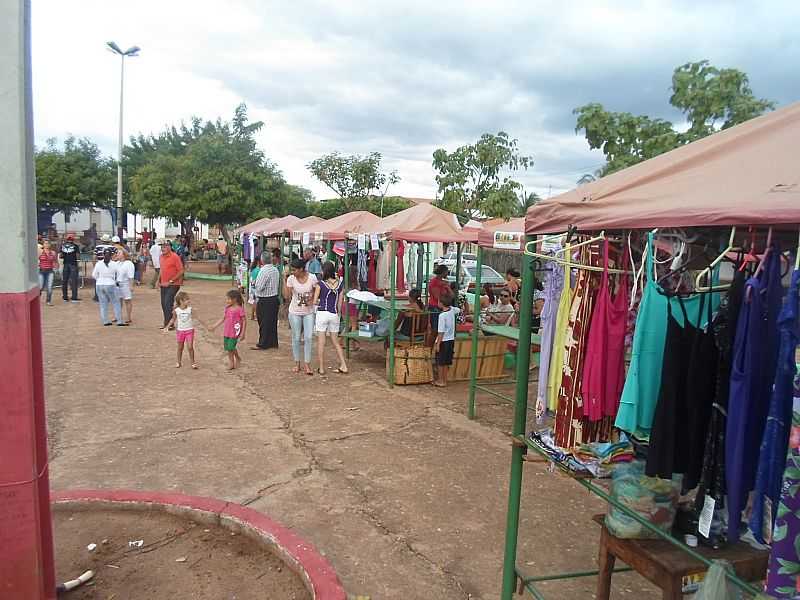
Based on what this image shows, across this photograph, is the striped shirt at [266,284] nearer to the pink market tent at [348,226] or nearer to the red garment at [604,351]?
the pink market tent at [348,226]

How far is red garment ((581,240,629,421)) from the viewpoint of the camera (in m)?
3.01

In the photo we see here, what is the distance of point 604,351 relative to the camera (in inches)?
119

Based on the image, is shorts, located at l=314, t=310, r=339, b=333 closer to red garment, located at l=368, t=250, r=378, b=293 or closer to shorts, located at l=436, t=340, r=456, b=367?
shorts, located at l=436, t=340, r=456, b=367

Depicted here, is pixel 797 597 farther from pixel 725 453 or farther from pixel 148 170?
pixel 148 170

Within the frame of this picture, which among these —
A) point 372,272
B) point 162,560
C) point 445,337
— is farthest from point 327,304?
point 162,560

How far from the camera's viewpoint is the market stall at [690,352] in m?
2.21

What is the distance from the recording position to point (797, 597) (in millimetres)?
2062

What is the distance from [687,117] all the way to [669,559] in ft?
32.1

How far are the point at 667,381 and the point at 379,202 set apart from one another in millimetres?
31395

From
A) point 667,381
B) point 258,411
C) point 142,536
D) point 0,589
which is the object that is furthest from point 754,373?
point 258,411

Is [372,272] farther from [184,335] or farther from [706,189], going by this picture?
[706,189]

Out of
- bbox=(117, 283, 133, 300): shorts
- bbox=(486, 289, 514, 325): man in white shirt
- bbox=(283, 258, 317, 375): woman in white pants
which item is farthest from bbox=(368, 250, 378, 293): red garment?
bbox=(117, 283, 133, 300): shorts

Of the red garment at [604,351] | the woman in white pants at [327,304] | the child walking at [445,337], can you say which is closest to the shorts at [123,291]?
the woman in white pants at [327,304]

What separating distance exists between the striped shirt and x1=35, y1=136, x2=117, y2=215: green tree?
2563 centimetres
